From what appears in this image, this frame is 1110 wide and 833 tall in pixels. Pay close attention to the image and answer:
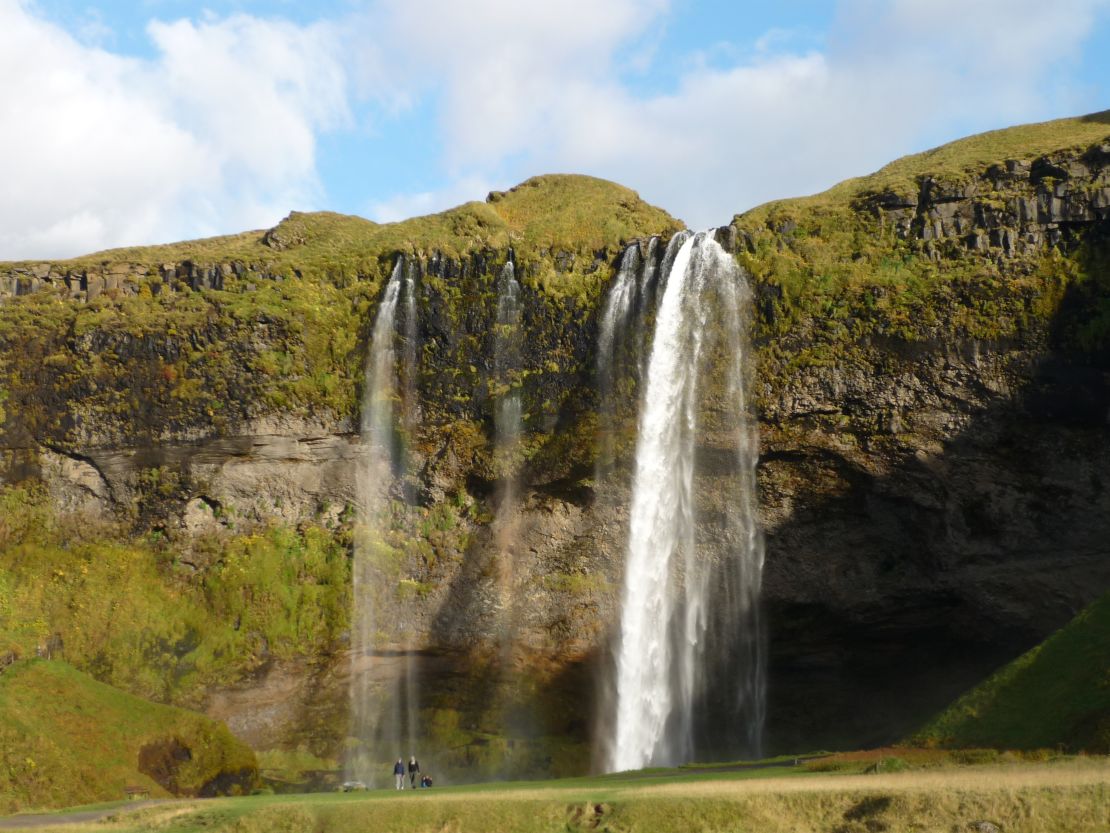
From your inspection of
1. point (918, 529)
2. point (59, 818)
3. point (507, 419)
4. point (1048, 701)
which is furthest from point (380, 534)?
point (1048, 701)

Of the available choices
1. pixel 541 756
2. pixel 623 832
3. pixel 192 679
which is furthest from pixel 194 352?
pixel 623 832

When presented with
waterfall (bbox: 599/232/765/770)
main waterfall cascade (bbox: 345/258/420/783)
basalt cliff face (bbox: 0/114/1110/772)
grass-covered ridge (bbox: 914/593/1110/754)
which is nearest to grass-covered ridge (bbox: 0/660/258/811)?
basalt cliff face (bbox: 0/114/1110/772)

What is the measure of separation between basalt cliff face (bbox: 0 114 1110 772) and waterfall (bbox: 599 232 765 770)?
944 millimetres

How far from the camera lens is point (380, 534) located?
54.9m

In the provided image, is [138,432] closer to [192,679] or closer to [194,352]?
[194,352]

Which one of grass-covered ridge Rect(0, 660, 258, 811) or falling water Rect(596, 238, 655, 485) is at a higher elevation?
falling water Rect(596, 238, 655, 485)

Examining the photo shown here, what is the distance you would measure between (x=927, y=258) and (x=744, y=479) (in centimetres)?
1205

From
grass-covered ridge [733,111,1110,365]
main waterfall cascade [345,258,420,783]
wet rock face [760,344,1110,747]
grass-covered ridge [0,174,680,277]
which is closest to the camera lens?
wet rock face [760,344,1110,747]

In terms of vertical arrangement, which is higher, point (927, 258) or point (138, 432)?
point (927, 258)

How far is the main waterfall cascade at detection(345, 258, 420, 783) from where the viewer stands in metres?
51.8

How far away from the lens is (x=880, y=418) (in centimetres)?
4788

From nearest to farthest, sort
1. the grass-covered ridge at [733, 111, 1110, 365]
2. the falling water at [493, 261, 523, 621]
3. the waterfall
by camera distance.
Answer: the grass-covered ridge at [733, 111, 1110, 365] → the waterfall → the falling water at [493, 261, 523, 621]

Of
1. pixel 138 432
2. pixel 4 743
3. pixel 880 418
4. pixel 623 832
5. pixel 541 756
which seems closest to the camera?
pixel 623 832

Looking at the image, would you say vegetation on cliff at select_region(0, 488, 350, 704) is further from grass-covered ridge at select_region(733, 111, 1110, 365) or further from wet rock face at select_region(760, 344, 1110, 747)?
grass-covered ridge at select_region(733, 111, 1110, 365)
